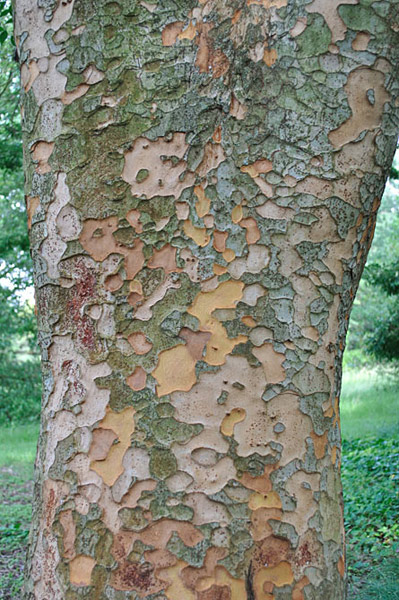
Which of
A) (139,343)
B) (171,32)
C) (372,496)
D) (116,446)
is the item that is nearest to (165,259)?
(139,343)

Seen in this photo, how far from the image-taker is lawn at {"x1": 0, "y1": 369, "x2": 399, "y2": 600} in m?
3.68

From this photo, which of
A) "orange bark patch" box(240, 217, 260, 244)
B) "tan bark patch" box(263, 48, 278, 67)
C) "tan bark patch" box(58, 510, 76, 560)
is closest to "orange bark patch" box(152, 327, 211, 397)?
"orange bark patch" box(240, 217, 260, 244)

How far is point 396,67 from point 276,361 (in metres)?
0.78

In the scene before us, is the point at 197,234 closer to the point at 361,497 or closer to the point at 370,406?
the point at 361,497

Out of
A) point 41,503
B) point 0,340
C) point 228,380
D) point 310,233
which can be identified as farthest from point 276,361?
point 0,340

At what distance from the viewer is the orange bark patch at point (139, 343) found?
147 centimetres

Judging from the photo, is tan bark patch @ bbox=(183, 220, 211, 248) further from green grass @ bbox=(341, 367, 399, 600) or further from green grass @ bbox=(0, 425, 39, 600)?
green grass @ bbox=(0, 425, 39, 600)

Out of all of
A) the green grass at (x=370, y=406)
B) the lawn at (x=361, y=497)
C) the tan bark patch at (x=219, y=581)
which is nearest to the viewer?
the tan bark patch at (x=219, y=581)

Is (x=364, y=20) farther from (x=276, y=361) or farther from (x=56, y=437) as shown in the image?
(x=56, y=437)

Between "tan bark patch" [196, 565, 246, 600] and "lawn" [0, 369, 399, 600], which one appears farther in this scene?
"lawn" [0, 369, 399, 600]

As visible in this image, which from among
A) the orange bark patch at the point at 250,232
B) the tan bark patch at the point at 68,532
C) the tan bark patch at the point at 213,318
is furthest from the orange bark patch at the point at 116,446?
the orange bark patch at the point at 250,232

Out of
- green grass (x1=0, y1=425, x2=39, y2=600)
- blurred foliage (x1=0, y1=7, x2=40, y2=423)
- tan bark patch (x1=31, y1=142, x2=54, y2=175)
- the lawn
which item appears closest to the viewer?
tan bark patch (x1=31, y1=142, x2=54, y2=175)

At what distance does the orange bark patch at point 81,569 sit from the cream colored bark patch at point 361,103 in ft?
3.70

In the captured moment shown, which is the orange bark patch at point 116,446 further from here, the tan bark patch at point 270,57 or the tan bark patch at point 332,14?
the tan bark patch at point 332,14
